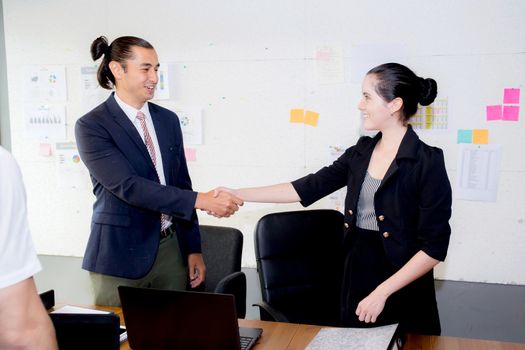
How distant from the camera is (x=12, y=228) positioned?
0.89 meters

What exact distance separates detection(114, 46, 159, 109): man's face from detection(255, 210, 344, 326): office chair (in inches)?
29.2

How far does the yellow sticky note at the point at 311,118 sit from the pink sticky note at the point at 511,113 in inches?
50.7

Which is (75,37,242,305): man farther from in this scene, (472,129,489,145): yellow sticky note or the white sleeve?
(472,129,489,145): yellow sticky note

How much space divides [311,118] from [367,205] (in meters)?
1.94

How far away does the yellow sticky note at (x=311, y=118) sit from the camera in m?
3.77

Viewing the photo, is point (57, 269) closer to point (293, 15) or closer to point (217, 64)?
point (217, 64)

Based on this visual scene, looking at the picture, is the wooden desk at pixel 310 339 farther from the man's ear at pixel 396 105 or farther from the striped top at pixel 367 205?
the man's ear at pixel 396 105

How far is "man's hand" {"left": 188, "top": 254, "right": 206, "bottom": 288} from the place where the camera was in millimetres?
2189

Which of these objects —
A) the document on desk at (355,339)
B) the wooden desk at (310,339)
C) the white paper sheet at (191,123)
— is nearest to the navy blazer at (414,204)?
the wooden desk at (310,339)

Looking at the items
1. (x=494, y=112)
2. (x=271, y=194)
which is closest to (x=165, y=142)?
(x=271, y=194)

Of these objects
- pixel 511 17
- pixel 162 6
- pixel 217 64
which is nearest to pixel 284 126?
pixel 217 64

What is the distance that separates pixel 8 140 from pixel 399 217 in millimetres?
3750

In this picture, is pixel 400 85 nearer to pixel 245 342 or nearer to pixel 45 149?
pixel 245 342

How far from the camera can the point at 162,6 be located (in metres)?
3.91
